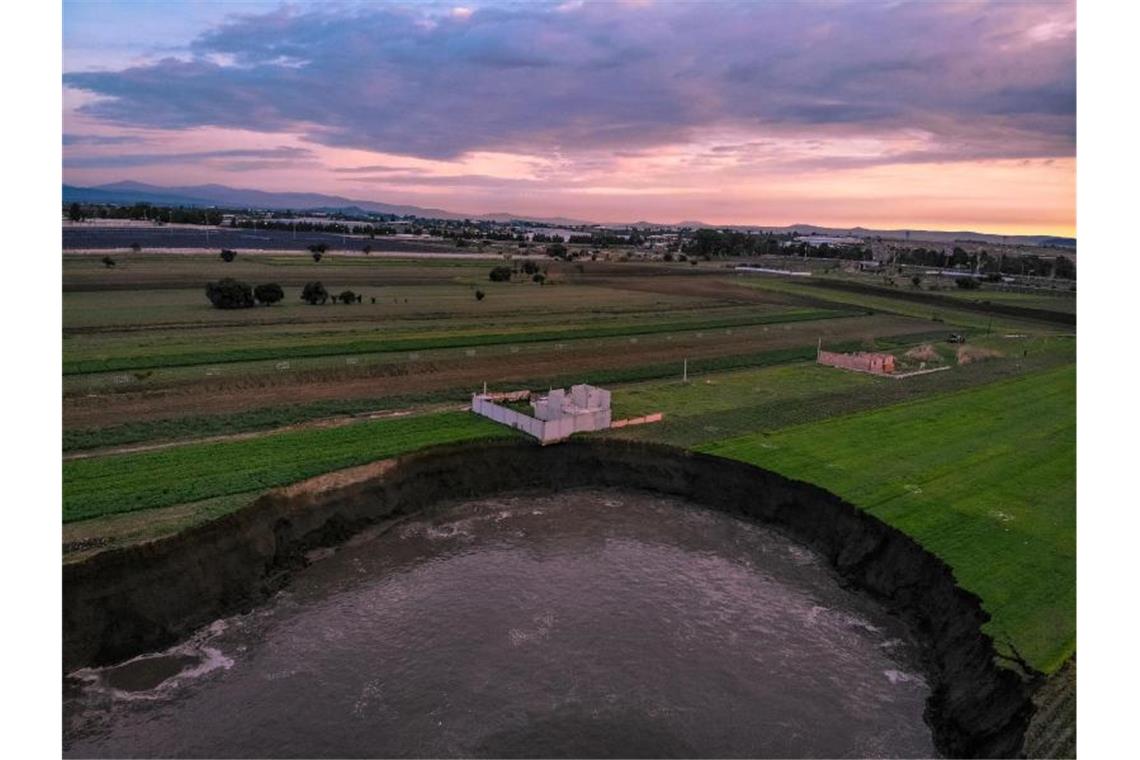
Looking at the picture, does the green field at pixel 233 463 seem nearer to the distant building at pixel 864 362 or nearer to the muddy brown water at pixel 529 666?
the muddy brown water at pixel 529 666

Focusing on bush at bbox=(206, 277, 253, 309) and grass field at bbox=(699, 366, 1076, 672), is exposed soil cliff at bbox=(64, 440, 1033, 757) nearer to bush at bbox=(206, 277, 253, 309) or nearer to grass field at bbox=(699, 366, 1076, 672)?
grass field at bbox=(699, 366, 1076, 672)

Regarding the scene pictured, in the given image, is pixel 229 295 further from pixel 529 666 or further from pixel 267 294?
pixel 529 666

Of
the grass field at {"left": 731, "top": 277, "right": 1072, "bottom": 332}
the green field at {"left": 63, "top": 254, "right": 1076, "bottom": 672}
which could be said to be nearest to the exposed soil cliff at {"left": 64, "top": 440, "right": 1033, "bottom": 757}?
the green field at {"left": 63, "top": 254, "right": 1076, "bottom": 672}

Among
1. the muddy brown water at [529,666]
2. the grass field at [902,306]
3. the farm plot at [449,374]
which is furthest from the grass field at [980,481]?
the grass field at [902,306]

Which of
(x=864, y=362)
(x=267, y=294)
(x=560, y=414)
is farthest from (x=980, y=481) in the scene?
(x=267, y=294)

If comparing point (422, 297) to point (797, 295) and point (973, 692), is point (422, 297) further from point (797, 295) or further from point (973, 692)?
point (973, 692)

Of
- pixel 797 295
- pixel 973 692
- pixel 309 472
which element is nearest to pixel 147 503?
pixel 309 472
